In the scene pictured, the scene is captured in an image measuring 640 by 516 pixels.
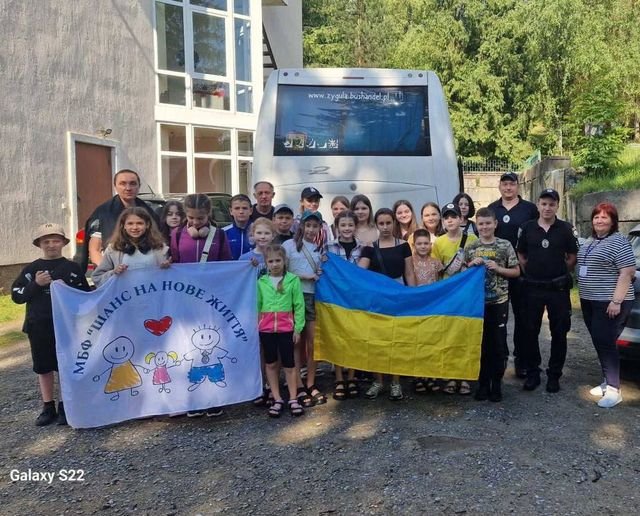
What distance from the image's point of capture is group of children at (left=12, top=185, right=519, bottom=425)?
16.3 feet

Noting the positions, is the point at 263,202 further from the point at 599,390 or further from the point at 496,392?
the point at 599,390

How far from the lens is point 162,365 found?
501cm

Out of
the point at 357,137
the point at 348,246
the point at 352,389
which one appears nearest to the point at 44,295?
the point at 348,246

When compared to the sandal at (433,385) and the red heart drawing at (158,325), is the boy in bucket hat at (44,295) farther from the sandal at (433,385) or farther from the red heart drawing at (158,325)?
the sandal at (433,385)

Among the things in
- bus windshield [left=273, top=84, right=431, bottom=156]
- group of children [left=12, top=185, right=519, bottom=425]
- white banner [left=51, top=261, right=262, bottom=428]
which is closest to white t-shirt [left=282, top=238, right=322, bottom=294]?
group of children [left=12, top=185, right=519, bottom=425]

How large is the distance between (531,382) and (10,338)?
6890 mm

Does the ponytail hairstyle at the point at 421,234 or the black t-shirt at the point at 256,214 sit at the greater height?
the black t-shirt at the point at 256,214

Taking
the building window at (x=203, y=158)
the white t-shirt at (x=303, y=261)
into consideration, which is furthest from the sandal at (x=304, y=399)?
the building window at (x=203, y=158)

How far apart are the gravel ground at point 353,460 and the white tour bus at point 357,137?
3.30 meters

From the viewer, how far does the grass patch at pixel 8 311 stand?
975 cm

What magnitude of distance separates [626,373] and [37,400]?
229 inches

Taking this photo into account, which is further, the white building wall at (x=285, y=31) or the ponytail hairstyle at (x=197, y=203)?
the white building wall at (x=285, y=31)

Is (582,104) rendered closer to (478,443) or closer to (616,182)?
(616,182)

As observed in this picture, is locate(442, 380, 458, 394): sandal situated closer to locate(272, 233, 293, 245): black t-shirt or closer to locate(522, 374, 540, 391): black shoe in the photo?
locate(522, 374, 540, 391): black shoe
